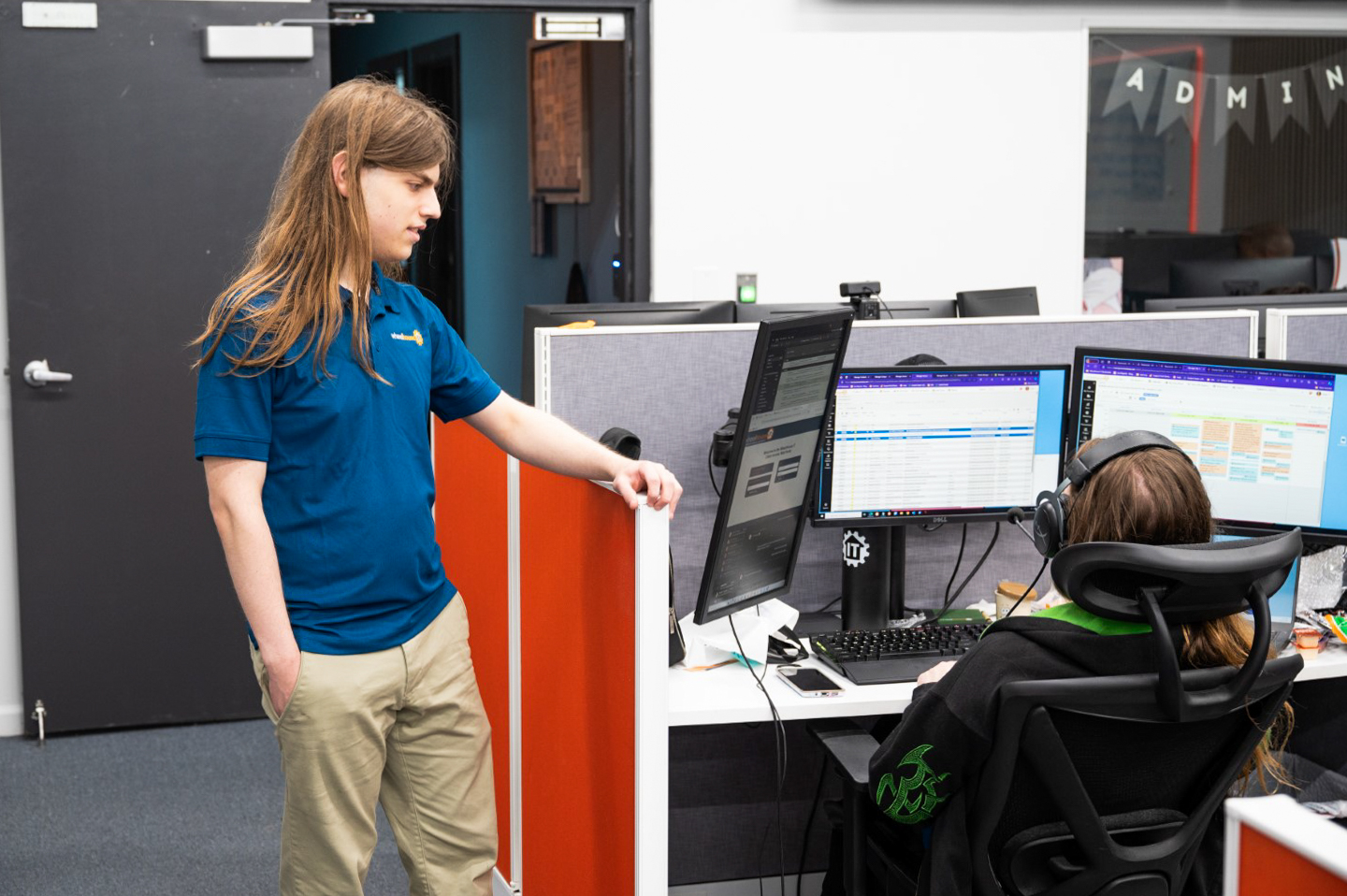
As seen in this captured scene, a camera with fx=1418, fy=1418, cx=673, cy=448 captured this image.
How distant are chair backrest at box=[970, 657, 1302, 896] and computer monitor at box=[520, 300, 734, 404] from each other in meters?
1.18

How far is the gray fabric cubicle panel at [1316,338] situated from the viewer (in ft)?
8.54

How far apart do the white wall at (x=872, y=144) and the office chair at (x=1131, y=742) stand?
264 cm

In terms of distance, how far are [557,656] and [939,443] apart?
0.70 m

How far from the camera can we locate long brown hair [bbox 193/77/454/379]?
5.38 feet

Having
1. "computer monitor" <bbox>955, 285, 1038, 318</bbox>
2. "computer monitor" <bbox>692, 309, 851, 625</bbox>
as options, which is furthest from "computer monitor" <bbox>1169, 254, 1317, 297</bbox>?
"computer monitor" <bbox>692, 309, 851, 625</bbox>

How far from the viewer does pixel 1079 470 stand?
1.63 metres

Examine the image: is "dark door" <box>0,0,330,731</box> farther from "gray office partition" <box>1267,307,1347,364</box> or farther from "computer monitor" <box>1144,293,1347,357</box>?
"gray office partition" <box>1267,307,1347,364</box>

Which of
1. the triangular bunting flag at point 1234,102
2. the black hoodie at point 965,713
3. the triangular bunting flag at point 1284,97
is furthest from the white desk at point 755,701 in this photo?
the triangular bunting flag at point 1284,97

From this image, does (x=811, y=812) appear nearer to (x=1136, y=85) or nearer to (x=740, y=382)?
(x=740, y=382)

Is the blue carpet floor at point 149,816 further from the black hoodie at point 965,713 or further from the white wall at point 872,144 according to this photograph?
the white wall at point 872,144

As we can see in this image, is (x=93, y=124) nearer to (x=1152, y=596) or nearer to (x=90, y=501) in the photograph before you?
(x=90, y=501)

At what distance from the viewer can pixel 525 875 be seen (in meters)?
2.34

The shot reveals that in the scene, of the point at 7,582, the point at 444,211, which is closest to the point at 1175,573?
the point at 7,582

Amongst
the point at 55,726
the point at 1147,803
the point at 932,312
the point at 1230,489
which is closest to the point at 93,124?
the point at 55,726
